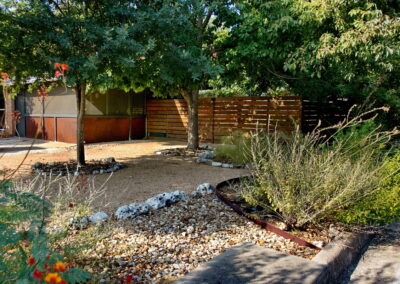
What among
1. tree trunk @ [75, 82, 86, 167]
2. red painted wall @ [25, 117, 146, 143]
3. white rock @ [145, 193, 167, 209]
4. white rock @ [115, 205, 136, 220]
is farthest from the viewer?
red painted wall @ [25, 117, 146, 143]

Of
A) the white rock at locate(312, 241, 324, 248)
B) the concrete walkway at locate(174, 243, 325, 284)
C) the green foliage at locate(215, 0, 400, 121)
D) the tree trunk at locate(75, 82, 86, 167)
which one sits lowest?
the white rock at locate(312, 241, 324, 248)

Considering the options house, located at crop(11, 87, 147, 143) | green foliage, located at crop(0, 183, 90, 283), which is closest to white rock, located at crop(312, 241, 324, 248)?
green foliage, located at crop(0, 183, 90, 283)

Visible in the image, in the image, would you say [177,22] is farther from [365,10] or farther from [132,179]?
[365,10]

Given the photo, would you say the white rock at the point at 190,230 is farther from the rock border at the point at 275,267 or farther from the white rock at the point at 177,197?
the white rock at the point at 177,197

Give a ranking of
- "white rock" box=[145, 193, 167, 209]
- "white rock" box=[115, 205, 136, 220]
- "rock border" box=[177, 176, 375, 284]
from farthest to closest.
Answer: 1. "white rock" box=[145, 193, 167, 209]
2. "white rock" box=[115, 205, 136, 220]
3. "rock border" box=[177, 176, 375, 284]

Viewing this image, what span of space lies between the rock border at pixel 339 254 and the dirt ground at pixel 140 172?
237 cm

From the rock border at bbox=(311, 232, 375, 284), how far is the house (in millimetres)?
10137

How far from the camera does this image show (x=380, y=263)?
3002 millimetres

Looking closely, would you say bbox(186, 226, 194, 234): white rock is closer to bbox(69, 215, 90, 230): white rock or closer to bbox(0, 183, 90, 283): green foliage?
bbox(69, 215, 90, 230): white rock

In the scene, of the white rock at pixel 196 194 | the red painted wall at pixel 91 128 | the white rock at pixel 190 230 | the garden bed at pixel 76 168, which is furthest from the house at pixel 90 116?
the white rock at pixel 190 230

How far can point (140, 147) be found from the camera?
432 inches

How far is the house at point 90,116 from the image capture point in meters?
11.7

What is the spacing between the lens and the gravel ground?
7.99 ft

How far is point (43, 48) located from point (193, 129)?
5.21 meters
